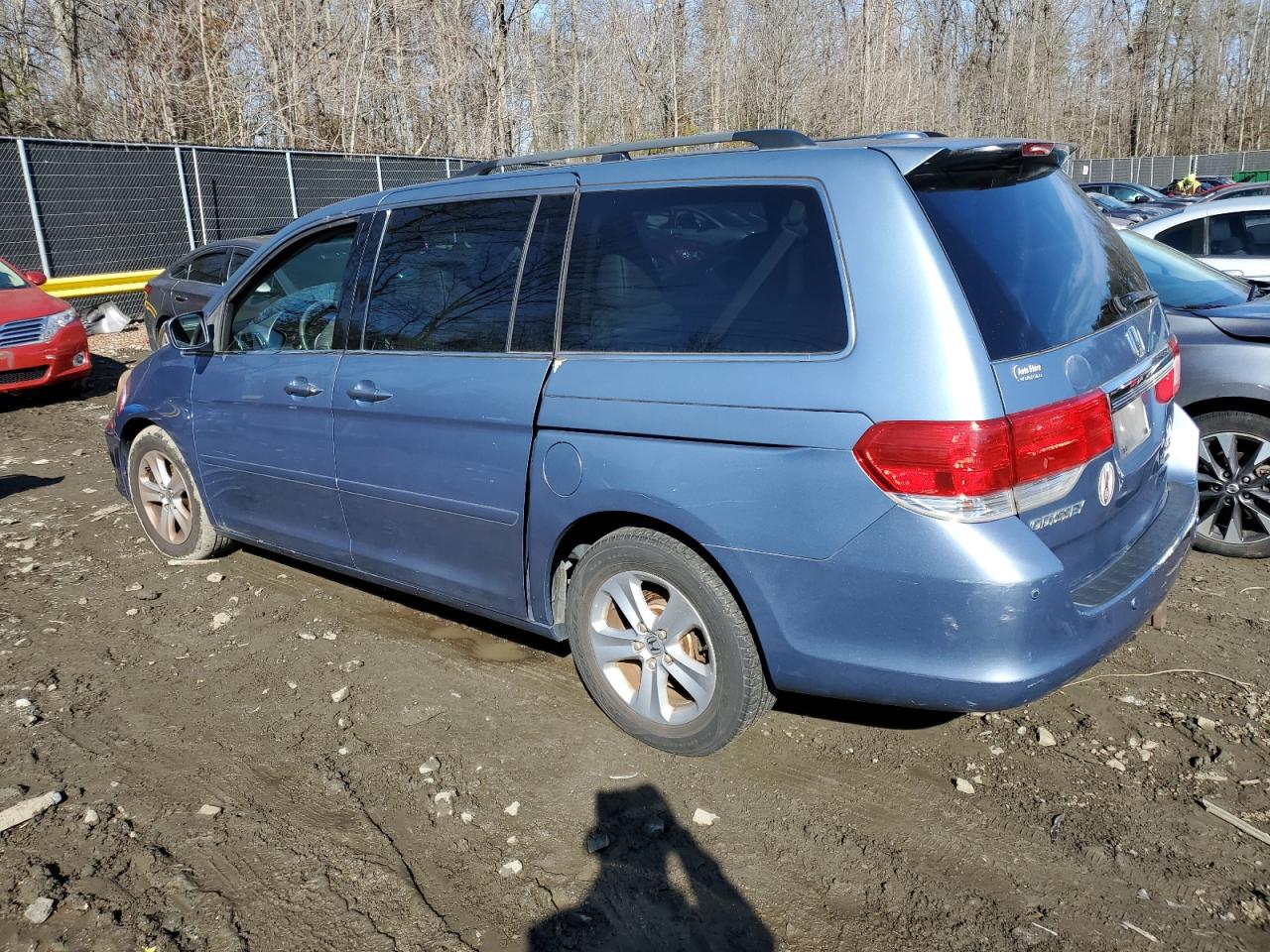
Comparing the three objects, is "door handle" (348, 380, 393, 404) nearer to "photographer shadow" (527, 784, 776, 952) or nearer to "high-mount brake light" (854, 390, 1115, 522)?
"photographer shadow" (527, 784, 776, 952)

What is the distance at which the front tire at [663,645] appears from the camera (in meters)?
3.17

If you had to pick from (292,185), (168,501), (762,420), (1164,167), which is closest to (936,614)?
(762,420)

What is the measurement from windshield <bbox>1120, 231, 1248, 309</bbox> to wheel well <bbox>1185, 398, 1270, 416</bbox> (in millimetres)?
598

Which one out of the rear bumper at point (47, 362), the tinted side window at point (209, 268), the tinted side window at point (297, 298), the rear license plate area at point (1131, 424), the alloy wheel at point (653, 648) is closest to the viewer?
the rear license plate area at point (1131, 424)

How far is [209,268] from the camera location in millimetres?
10750

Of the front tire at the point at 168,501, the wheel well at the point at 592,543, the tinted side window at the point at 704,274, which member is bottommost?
the front tire at the point at 168,501

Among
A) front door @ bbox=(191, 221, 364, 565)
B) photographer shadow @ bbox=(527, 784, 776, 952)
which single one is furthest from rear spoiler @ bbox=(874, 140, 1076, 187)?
front door @ bbox=(191, 221, 364, 565)

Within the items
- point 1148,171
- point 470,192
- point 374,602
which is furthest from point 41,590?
point 1148,171

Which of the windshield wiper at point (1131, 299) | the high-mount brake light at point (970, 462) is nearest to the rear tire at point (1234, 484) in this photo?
the windshield wiper at point (1131, 299)

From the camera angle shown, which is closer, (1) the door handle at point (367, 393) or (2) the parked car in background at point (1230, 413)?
(1) the door handle at point (367, 393)

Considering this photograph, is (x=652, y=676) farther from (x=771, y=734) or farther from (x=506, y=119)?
(x=506, y=119)

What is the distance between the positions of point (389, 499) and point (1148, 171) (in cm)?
6099

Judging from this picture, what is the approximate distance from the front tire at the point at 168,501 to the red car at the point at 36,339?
5051mm

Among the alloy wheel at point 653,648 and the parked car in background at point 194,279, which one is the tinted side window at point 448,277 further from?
the parked car in background at point 194,279
